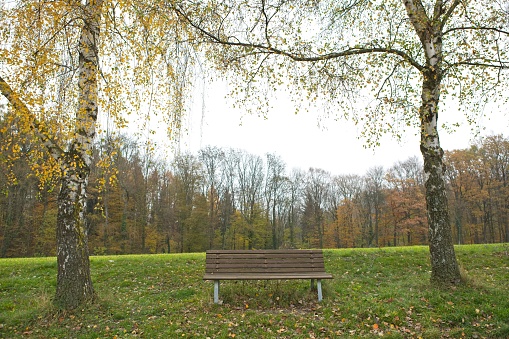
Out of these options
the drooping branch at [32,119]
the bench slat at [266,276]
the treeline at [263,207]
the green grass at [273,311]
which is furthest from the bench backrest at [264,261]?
the treeline at [263,207]

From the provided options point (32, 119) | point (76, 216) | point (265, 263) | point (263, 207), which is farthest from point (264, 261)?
point (263, 207)

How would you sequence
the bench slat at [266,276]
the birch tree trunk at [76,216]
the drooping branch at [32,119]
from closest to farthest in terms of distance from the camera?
the drooping branch at [32,119]
the birch tree trunk at [76,216]
the bench slat at [266,276]

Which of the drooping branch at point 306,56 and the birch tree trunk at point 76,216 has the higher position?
the drooping branch at point 306,56

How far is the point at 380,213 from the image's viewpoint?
4197 cm

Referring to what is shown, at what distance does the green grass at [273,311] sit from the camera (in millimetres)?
4934

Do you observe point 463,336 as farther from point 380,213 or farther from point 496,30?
point 380,213

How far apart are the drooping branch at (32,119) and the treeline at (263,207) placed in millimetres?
23069

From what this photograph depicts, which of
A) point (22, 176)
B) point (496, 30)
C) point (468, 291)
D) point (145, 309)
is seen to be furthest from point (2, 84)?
point (22, 176)

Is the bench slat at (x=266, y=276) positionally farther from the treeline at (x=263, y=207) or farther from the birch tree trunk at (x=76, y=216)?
the treeline at (x=263, y=207)

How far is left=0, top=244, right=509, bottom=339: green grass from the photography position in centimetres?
493

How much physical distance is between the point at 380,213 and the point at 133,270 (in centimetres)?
3702

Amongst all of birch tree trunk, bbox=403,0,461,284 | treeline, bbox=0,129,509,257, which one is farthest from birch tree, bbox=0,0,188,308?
treeline, bbox=0,129,509,257

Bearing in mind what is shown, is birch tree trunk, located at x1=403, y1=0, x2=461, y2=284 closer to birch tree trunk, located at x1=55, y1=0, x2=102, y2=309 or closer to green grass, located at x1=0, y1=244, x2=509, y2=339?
green grass, located at x1=0, y1=244, x2=509, y2=339

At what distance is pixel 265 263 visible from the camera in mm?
6945
